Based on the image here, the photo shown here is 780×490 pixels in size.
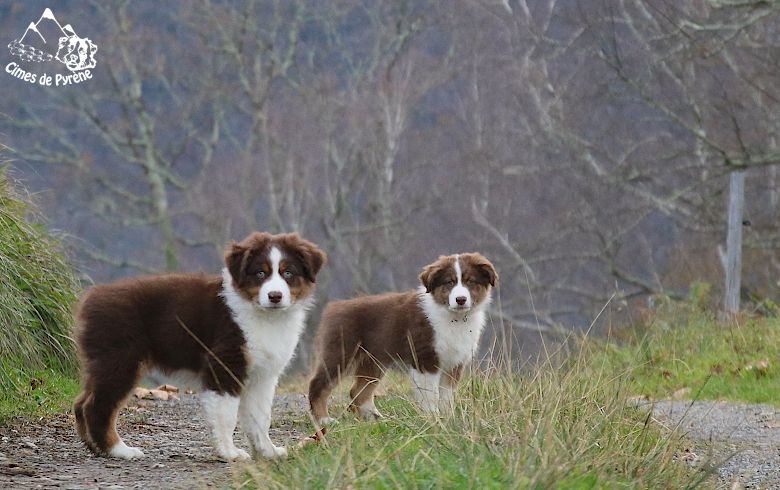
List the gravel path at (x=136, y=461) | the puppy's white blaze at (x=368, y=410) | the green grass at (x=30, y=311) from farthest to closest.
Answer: the green grass at (x=30, y=311) → the puppy's white blaze at (x=368, y=410) → the gravel path at (x=136, y=461)

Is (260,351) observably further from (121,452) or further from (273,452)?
(121,452)

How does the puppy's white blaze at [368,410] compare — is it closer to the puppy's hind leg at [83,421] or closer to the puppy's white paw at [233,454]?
the puppy's white paw at [233,454]

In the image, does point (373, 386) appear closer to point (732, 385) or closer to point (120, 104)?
point (732, 385)

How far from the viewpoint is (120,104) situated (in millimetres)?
34500

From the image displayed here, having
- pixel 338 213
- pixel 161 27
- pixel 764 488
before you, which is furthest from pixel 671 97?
pixel 764 488

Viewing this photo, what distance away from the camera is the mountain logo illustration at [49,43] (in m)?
27.4

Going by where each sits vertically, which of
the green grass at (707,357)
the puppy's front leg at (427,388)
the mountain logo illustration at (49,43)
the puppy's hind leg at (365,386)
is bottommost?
the green grass at (707,357)

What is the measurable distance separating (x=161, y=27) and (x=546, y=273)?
12.8 meters

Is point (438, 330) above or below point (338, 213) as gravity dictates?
above

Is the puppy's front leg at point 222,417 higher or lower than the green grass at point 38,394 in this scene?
higher

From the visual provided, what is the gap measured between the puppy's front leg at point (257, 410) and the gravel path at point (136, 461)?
0.26 m

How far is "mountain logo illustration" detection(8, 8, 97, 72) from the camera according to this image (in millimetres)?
27422

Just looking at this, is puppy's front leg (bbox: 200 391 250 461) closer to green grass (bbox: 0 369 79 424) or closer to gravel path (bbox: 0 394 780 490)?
gravel path (bbox: 0 394 780 490)

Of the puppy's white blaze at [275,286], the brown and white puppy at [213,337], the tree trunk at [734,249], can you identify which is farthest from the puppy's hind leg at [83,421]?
the tree trunk at [734,249]
